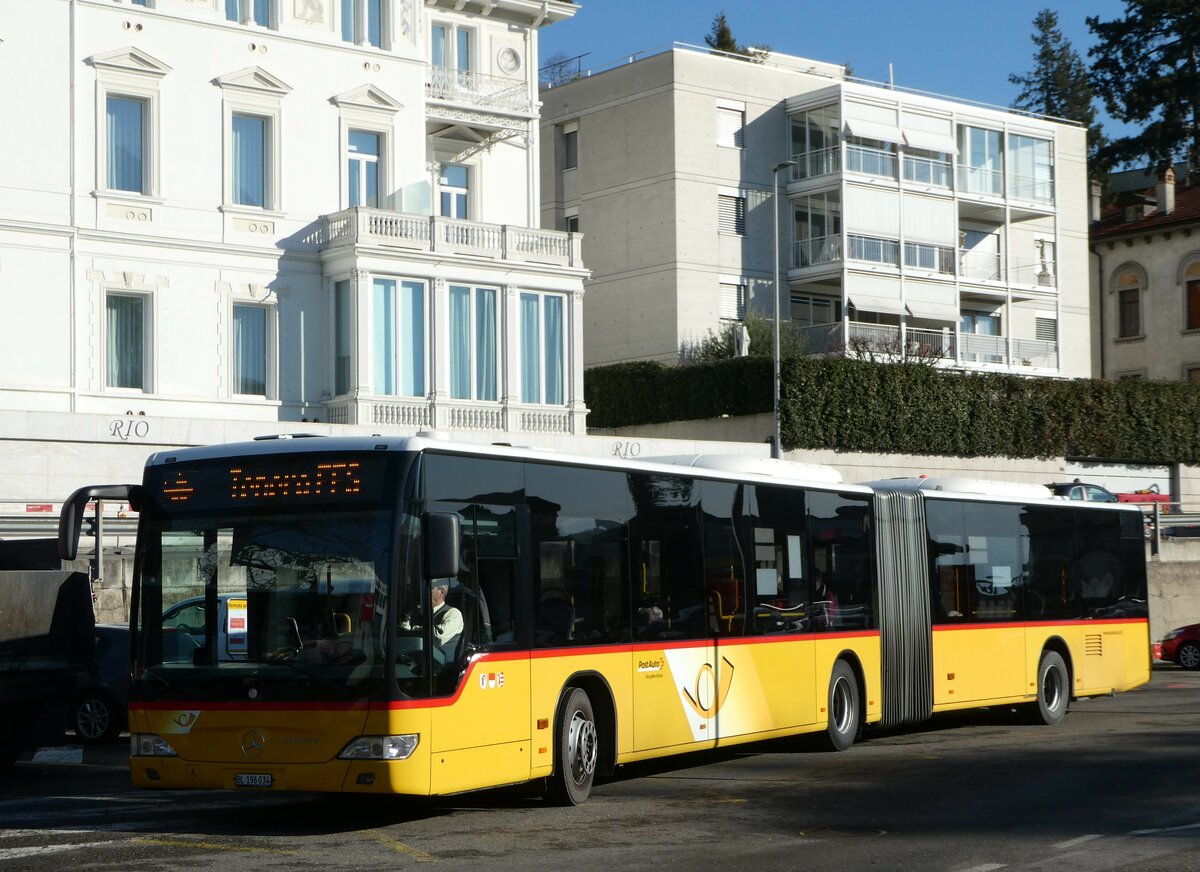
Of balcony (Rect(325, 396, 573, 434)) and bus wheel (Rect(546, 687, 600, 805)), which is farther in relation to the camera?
balcony (Rect(325, 396, 573, 434))

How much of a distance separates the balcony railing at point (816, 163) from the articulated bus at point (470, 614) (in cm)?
3910

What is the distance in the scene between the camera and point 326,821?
13133 mm

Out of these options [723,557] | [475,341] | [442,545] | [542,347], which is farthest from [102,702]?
[542,347]

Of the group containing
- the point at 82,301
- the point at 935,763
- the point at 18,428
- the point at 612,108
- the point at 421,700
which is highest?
the point at 612,108

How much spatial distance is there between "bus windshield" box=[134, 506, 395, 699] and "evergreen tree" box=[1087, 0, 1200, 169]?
74101mm

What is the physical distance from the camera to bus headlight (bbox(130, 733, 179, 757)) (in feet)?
40.3

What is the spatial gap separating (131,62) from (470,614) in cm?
2839

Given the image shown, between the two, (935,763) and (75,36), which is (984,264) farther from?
(935,763)

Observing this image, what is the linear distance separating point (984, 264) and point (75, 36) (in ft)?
117

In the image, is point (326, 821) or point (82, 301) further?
point (82, 301)

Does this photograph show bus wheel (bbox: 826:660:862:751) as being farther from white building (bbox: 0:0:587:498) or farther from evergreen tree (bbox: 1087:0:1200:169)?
evergreen tree (bbox: 1087:0:1200:169)

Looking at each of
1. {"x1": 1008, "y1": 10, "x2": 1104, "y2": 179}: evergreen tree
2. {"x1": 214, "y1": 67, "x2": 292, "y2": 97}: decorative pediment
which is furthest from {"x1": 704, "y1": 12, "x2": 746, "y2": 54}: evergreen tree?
{"x1": 214, "y1": 67, "x2": 292, "y2": 97}: decorative pediment

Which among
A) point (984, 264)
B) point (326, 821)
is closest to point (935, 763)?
point (326, 821)

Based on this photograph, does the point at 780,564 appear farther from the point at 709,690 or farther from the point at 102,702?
the point at 102,702
